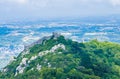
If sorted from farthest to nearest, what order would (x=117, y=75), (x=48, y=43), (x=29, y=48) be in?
(x=29, y=48), (x=48, y=43), (x=117, y=75)

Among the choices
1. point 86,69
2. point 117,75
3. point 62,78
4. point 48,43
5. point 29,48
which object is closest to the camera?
point 62,78

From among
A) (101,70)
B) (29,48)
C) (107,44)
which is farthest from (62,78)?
(107,44)

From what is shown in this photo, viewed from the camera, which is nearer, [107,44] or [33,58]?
[33,58]

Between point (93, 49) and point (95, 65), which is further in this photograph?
point (93, 49)

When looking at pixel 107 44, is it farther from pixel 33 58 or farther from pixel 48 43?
pixel 33 58

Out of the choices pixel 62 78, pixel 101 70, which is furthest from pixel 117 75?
pixel 62 78

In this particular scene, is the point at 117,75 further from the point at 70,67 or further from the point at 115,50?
the point at 115,50
